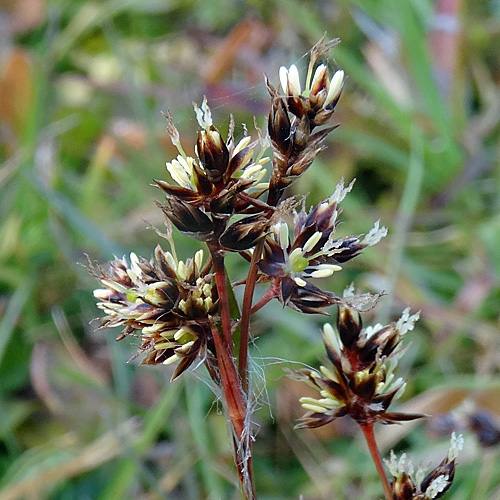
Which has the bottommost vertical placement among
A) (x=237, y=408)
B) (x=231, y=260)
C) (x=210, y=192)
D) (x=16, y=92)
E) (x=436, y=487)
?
(x=231, y=260)

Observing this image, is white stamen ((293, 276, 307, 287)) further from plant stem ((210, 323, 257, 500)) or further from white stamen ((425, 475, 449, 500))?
white stamen ((425, 475, 449, 500))

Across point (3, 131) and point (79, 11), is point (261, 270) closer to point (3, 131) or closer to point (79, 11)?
point (3, 131)

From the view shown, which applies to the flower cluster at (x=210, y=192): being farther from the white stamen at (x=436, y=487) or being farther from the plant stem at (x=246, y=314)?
the white stamen at (x=436, y=487)

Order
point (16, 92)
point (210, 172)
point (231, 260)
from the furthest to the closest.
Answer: point (16, 92), point (231, 260), point (210, 172)

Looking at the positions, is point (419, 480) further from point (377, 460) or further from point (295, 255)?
point (295, 255)

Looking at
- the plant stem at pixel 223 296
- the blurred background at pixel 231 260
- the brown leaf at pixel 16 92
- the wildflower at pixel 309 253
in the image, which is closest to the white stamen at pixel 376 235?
the wildflower at pixel 309 253

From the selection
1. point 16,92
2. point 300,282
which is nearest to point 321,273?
point 300,282

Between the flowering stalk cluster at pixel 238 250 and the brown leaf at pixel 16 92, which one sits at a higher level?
the brown leaf at pixel 16 92

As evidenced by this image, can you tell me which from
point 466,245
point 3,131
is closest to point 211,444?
point 466,245
